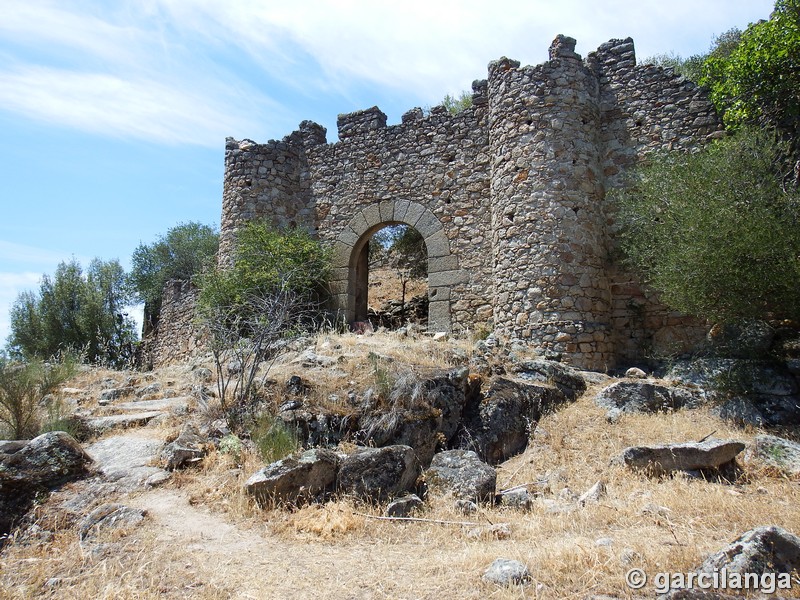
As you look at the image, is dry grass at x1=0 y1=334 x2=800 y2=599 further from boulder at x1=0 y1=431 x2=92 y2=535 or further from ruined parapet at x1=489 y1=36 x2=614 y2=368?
ruined parapet at x1=489 y1=36 x2=614 y2=368

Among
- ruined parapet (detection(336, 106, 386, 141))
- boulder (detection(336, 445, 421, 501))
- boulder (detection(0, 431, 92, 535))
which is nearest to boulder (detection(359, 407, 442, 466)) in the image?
boulder (detection(336, 445, 421, 501))

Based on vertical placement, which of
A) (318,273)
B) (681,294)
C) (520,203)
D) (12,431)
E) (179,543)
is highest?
(520,203)

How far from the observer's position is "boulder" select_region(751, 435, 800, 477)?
18.2 feet

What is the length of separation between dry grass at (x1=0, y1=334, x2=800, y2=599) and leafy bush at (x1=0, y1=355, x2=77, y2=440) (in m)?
2.47

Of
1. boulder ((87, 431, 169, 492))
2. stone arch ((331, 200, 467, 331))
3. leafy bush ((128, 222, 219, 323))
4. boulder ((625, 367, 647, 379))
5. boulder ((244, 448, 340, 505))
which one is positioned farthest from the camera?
Answer: leafy bush ((128, 222, 219, 323))

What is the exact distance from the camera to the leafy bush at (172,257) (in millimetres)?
19500

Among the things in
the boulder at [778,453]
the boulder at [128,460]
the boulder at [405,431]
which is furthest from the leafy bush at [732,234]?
the boulder at [128,460]

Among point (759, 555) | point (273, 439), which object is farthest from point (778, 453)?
point (273, 439)

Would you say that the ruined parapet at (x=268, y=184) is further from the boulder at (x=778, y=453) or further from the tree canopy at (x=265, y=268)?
the boulder at (x=778, y=453)

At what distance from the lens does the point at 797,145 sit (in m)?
9.03

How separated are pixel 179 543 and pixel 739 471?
483cm

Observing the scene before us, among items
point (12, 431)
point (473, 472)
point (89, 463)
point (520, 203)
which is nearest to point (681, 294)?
point (520, 203)

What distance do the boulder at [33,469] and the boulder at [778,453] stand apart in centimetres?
641

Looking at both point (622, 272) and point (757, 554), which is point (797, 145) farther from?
point (757, 554)
